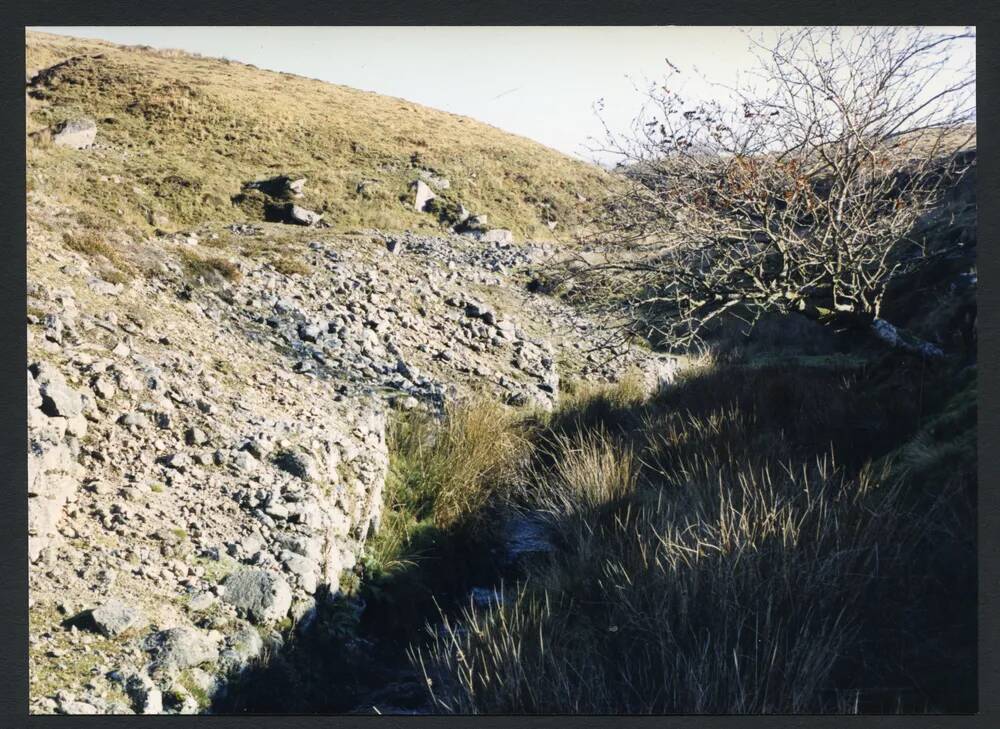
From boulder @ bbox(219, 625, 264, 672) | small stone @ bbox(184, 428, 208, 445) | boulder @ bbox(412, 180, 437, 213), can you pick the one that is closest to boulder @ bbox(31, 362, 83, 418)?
small stone @ bbox(184, 428, 208, 445)

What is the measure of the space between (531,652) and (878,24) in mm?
3090

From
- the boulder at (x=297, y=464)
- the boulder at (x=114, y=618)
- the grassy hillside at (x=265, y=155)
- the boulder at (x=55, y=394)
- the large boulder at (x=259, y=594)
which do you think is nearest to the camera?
the boulder at (x=114, y=618)

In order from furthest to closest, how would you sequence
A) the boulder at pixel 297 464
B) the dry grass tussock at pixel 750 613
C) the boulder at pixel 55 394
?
1. the boulder at pixel 297 464
2. the boulder at pixel 55 394
3. the dry grass tussock at pixel 750 613

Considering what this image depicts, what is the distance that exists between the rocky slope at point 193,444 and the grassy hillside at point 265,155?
3.40m

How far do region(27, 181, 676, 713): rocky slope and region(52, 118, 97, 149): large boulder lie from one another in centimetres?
516

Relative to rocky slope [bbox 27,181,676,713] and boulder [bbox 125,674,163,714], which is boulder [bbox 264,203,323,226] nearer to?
rocky slope [bbox 27,181,676,713]

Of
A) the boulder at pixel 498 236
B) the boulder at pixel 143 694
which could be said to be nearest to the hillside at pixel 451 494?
the boulder at pixel 143 694

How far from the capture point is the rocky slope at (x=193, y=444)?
9.50 ft

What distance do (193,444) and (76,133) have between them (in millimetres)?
9456

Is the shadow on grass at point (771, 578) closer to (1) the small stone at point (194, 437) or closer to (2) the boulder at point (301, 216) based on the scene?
(1) the small stone at point (194, 437)

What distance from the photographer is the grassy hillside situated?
9.83 metres

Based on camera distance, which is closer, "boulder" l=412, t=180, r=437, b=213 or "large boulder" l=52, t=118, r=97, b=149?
"large boulder" l=52, t=118, r=97, b=149

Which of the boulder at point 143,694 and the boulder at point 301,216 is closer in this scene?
the boulder at point 143,694

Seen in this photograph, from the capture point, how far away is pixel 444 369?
279 inches
